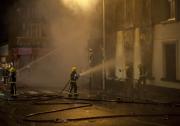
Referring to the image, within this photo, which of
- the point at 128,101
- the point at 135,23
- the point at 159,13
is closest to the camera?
the point at 128,101

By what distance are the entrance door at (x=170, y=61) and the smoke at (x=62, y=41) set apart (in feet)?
30.9

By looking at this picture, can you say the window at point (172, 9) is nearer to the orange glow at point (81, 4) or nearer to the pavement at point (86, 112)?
the pavement at point (86, 112)

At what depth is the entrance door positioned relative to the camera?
23250 millimetres

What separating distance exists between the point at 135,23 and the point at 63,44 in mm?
14807

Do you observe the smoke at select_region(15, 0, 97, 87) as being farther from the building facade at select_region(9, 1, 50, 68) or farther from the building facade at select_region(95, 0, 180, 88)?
the building facade at select_region(95, 0, 180, 88)

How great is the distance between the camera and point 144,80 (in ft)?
77.5

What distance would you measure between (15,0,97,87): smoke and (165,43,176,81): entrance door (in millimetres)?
9429

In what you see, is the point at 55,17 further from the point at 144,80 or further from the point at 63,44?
the point at 144,80

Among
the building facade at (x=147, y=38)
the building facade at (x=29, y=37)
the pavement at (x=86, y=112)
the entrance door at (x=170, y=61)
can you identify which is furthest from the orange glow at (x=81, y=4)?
the building facade at (x=29, y=37)

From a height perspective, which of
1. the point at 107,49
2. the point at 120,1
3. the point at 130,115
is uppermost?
the point at 120,1

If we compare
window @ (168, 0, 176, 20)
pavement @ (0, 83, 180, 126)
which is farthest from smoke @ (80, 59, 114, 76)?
pavement @ (0, 83, 180, 126)

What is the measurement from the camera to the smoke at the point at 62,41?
33875mm

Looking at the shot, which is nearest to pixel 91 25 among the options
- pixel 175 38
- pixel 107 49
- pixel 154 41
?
pixel 107 49

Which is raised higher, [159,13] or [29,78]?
[159,13]
